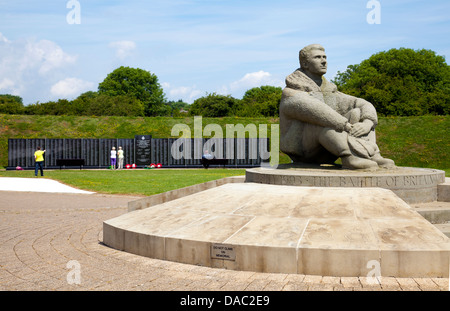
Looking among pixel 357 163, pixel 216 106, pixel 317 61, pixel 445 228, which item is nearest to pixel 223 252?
pixel 445 228

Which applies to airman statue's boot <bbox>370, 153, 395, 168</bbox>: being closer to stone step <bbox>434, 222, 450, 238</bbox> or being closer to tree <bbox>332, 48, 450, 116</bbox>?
stone step <bbox>434, 222, 450, 238</bbox>

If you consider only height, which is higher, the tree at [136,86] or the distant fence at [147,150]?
the tree at [136,86]

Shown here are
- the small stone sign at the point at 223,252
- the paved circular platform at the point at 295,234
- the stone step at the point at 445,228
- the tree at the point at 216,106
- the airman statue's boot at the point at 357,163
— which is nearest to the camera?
the paved circular platform at the point at 295,234

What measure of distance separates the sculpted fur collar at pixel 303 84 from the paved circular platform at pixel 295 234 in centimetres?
349

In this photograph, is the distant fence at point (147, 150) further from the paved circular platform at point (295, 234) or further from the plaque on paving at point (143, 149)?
the paved circular platform at point (295, 234)

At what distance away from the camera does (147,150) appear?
33.1m

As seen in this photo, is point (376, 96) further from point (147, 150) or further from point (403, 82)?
point (147, 150)

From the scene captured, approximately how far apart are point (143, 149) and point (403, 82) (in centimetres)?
3347

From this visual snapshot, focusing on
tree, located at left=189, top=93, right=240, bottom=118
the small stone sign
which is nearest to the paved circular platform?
the small stone sign

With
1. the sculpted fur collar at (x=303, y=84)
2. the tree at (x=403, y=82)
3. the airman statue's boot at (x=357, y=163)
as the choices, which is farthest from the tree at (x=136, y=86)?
the airman statue's boot at (x=357, y=163)

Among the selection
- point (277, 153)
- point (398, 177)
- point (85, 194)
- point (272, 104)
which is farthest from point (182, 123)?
point (398, 177)

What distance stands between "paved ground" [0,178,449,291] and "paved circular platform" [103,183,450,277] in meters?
0.15

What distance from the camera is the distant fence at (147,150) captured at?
32.7 meters

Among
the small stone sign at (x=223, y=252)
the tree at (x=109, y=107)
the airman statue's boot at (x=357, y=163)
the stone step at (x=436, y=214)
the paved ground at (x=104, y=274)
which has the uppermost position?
the tree at (x=109, y=107)
